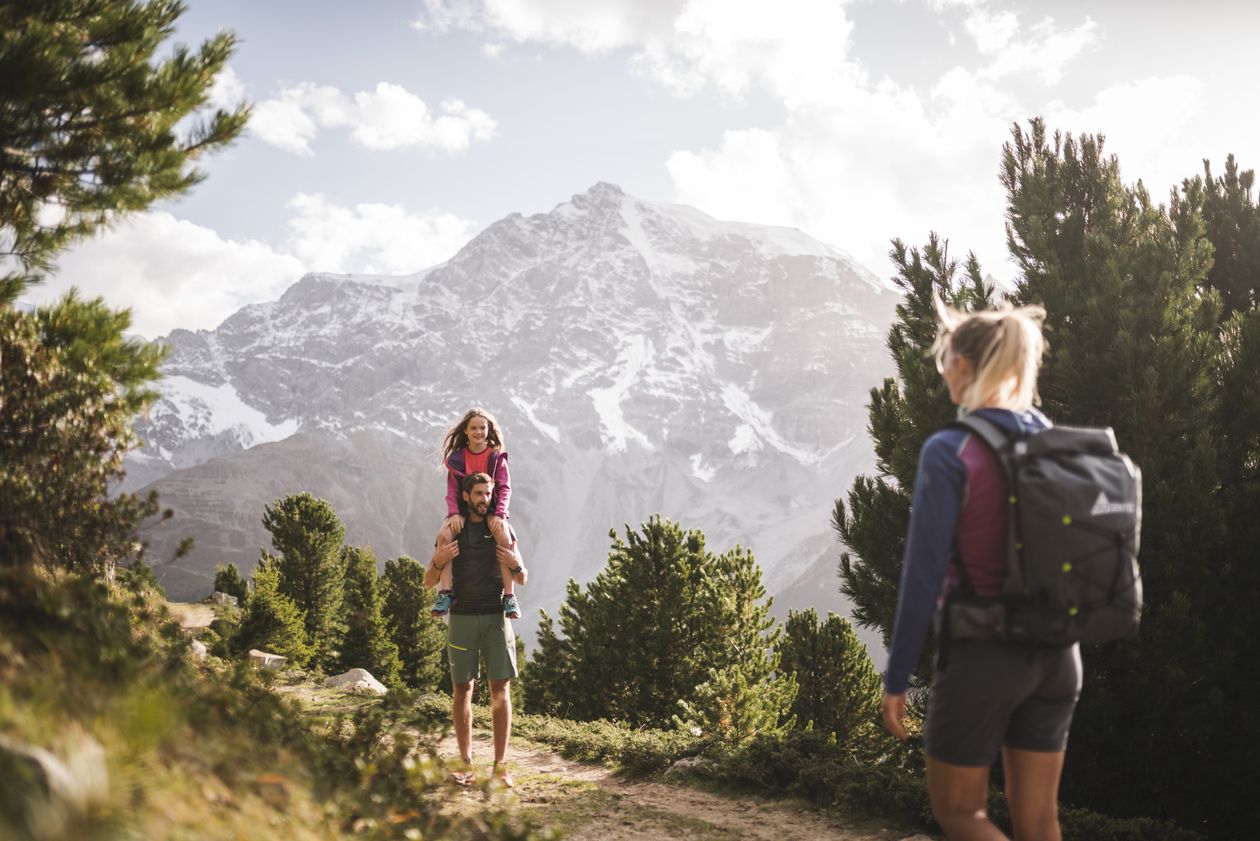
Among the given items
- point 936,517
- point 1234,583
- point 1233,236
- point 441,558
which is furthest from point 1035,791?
point 1233,236

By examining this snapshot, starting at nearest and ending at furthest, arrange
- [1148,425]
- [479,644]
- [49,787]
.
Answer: [49,787]
[479,644]
[1148,425]

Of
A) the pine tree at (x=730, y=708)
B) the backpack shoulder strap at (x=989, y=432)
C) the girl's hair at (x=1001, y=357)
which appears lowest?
the pine tree at (x=730, y=708)

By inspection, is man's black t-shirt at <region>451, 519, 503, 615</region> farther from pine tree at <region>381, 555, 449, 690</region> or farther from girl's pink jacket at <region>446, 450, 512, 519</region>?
pine tree at <region>381, 555, 449, 690</region>

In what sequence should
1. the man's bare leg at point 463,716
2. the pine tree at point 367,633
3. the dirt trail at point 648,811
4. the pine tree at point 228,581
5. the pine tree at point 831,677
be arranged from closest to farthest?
the dirt trail at point 648,811 < the man's bare leg at point 463,716 < the pine tree at point 831,677 < the pine tree at point 367,633 < the pine tree at point 228,581

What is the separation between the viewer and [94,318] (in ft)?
16.2

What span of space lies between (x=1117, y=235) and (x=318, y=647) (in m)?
26.6

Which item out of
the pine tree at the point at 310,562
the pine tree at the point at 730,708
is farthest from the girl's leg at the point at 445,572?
the pine tree at the point at 310,562

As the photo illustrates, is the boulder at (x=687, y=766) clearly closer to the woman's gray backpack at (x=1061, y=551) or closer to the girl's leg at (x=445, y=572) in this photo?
the girl's leg at (x=445, y=572)

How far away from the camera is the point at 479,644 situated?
543 cm

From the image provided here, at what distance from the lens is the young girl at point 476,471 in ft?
17.8

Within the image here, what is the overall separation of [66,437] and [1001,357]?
16.2 ft

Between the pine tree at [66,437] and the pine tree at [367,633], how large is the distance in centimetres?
2267

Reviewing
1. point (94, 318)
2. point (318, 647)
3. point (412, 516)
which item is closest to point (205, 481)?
point (412, 516)

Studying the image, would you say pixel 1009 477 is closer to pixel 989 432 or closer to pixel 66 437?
pixel 989 432
